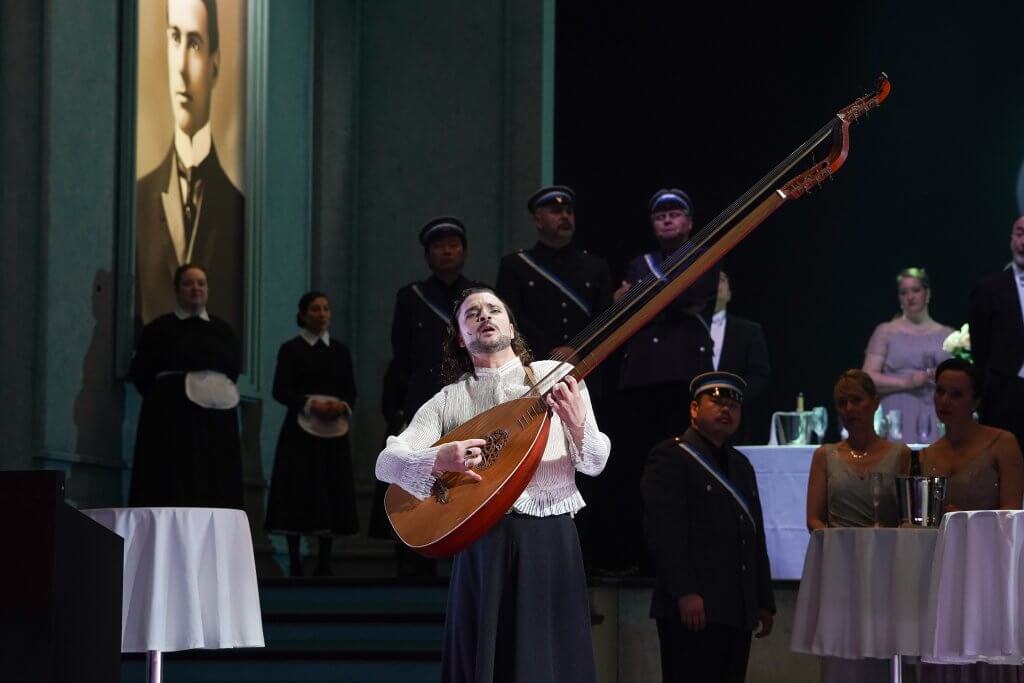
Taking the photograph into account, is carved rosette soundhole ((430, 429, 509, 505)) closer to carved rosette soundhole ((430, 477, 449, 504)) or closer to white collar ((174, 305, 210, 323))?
carved rosette soundhole ((430, 477, 449, 504))

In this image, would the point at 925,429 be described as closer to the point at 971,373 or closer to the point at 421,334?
the point at 971,373

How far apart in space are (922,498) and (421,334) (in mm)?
2497

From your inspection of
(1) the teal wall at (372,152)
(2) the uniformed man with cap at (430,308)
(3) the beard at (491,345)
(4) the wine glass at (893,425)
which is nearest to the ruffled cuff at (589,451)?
(3) the beard at (491,345)

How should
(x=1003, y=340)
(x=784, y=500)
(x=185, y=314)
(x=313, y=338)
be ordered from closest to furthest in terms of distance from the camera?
(x=1003, y=340) < (x=784, y=500) < (x=185, y=314) < (x=313, y=338)

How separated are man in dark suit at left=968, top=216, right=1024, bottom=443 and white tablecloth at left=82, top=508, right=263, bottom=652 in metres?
3.03

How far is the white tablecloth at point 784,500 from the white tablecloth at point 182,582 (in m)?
2.90

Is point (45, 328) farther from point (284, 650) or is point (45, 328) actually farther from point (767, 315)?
point (767, 315)

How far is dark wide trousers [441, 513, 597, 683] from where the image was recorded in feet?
12.8

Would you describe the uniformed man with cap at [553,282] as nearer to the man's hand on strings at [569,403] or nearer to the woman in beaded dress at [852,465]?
the woman in beaded dress at [852,465]

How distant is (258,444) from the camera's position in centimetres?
845

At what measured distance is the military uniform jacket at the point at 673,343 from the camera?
20.9 ft

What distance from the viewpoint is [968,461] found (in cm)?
505

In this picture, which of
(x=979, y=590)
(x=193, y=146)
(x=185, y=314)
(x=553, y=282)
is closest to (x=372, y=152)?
(x=193, y=146)

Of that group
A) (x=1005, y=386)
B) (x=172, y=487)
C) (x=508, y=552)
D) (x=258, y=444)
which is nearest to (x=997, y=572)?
(x=508, y=552)
